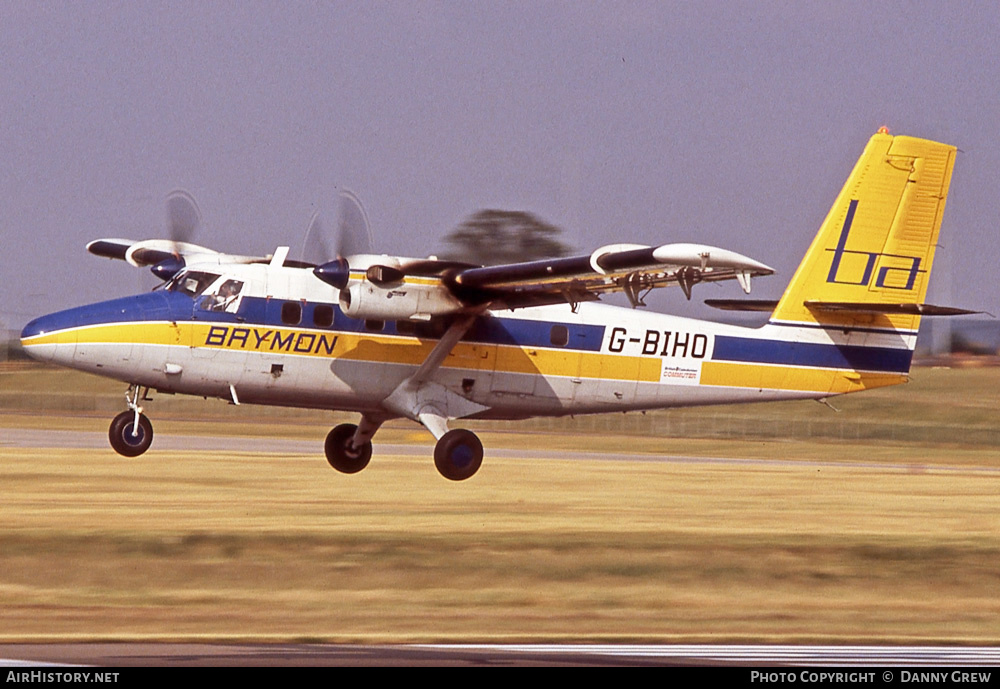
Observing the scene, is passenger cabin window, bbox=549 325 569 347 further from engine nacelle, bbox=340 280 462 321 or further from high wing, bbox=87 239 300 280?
high wing, bbox=87 239 300 280

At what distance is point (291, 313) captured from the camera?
20.1 metres

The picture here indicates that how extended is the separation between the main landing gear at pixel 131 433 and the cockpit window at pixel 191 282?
168 centimetres

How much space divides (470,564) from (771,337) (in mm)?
7622

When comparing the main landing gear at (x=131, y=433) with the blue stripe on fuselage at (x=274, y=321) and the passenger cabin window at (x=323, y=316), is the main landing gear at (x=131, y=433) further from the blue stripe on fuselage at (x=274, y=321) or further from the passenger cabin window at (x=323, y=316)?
the passenger cabin window at (x=323, y=316)

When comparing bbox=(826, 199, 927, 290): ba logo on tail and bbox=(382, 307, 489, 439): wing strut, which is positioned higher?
bbox=(826, 199, 927, 290): ba logo on tail

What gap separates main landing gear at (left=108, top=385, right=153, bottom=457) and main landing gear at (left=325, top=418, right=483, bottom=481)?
3606mm

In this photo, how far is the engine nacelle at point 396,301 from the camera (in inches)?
766

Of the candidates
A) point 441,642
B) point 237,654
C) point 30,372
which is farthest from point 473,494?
point 30,372

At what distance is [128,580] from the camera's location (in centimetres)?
1625

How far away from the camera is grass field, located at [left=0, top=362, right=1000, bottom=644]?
14.8 metres

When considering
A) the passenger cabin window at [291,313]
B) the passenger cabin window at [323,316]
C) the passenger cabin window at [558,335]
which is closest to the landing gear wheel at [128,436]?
the passenger cabin window at [291,313]

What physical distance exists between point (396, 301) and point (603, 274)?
360cm

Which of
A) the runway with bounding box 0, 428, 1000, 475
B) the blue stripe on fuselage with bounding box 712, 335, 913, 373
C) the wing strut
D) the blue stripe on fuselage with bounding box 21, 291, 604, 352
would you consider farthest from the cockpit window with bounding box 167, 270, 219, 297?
the runway with bounding box 0, 428, 1000, 475

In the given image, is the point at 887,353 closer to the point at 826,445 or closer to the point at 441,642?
the point at 441,642
